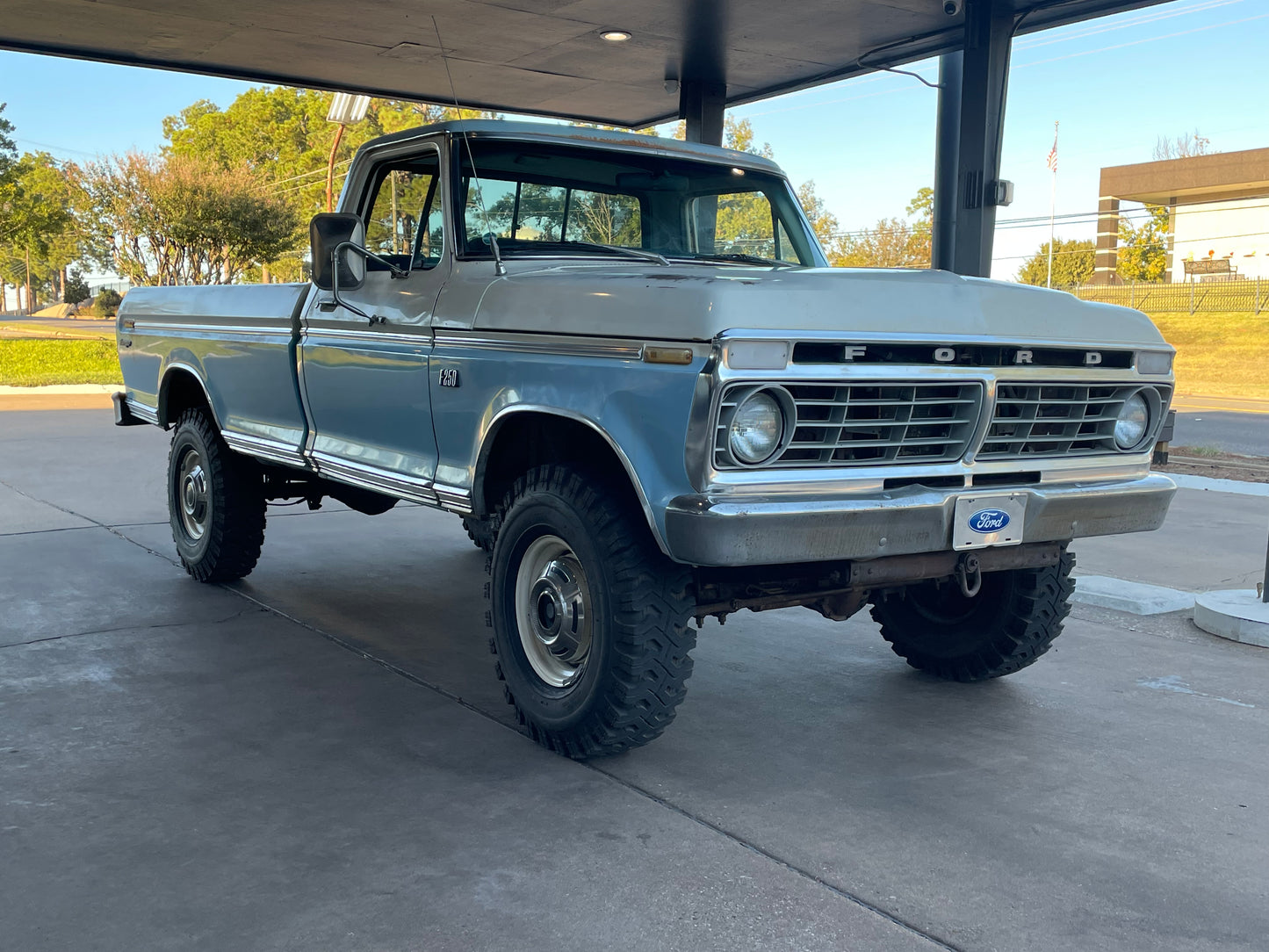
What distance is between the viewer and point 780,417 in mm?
3553

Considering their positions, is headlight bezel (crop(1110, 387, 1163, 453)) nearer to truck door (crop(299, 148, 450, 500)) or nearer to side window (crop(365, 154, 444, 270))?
truck door (crop(299, 148, 450, 500))

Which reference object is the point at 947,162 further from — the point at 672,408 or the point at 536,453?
the point at 672,408

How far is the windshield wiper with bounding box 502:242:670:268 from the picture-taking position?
4848 mm

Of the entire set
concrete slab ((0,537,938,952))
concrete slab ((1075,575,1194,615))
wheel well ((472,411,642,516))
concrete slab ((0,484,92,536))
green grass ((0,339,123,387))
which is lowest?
concrete slab ((0,537,938,952))

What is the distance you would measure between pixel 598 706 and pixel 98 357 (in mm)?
28048

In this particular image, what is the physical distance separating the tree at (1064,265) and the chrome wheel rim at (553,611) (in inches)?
2562

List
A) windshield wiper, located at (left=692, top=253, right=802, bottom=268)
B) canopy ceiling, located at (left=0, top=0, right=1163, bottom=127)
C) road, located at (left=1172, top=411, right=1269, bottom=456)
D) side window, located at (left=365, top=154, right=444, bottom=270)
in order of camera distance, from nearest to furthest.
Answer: side window, located at (left=365, top=154, right=444, bottom=270) < windshield wiper, located at (left=692, top=253, right=802, bottom=268) < canopy ceiling, located at (left=0, top=0, right=1163, bottom=127) < road, located at (left=1172, top=411, right=1269, bottom=456)

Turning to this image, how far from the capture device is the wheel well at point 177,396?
695 centimetres

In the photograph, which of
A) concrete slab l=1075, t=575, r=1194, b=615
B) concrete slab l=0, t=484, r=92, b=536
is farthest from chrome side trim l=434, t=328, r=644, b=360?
concrete slab l=0, t=484, r=92, b=536

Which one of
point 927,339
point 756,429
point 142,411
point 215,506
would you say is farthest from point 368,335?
point 142,411

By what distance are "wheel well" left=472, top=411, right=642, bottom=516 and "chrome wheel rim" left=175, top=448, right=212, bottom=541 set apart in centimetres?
284

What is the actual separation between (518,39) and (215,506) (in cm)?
678

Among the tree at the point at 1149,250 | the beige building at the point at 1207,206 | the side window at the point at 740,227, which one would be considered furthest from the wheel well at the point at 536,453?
the tree at the point at 1149,250

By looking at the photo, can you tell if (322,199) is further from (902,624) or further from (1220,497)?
(902,624)
